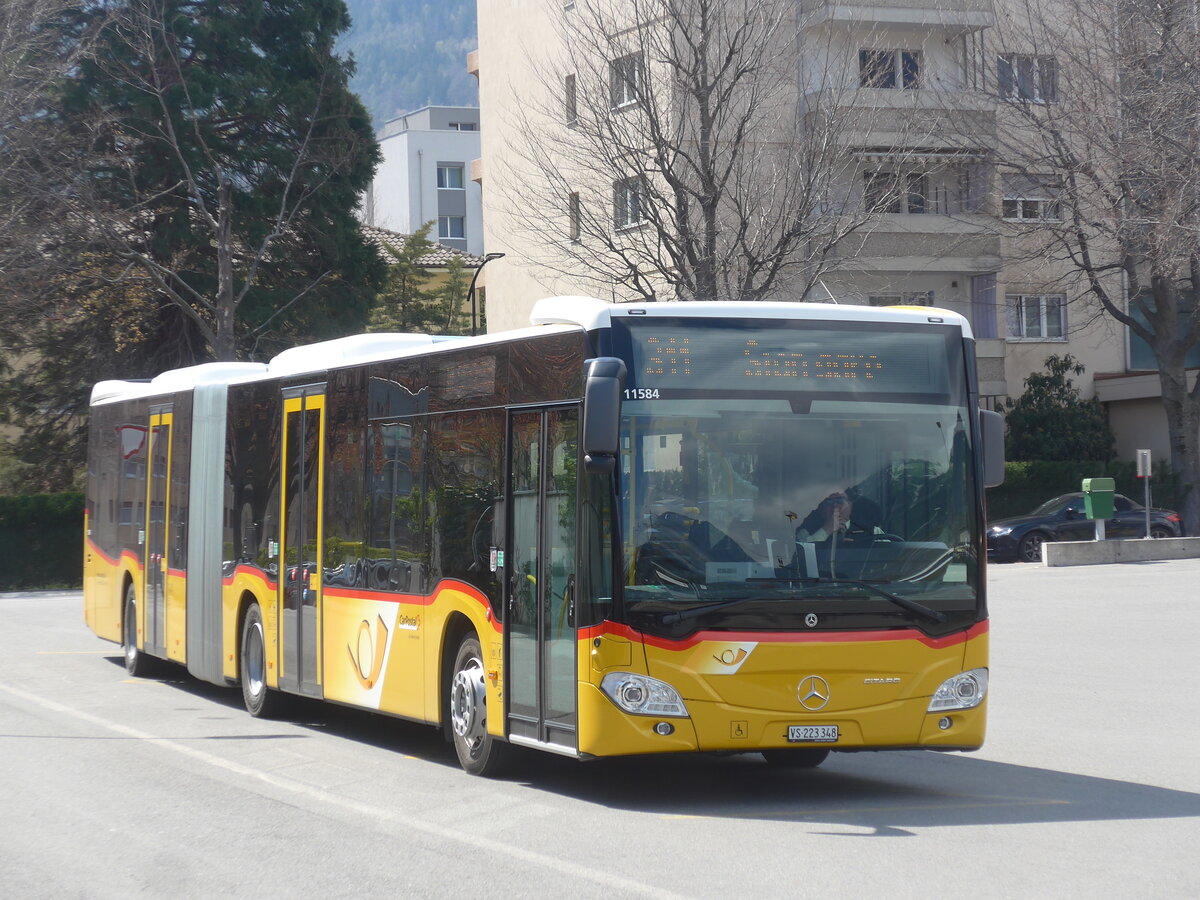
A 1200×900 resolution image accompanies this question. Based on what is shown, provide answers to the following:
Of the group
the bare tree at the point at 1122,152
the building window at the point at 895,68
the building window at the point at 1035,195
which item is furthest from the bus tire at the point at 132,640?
the building window at the point at 1035,195

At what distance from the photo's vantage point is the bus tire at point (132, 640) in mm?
17172

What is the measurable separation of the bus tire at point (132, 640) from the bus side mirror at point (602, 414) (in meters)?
Answer: 10.3

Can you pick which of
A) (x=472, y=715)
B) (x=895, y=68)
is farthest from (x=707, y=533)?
(x=895, y=68)

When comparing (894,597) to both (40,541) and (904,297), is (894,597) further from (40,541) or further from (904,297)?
(904,297)

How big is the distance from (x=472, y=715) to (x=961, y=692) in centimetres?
315

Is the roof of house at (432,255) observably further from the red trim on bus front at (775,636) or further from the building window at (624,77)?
the red trim on bus front at (775,636)

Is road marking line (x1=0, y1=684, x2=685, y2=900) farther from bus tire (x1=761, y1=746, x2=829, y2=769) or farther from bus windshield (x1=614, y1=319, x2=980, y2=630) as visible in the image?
bus tire (x1=761, y1=746, x2=829, y2=769)

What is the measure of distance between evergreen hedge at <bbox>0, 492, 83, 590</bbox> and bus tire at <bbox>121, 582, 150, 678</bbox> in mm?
20069

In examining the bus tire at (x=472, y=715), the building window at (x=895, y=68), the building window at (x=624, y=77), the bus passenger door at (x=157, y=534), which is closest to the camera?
the bus tire at (x=472, y=715)

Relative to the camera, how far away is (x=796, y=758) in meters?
10.8

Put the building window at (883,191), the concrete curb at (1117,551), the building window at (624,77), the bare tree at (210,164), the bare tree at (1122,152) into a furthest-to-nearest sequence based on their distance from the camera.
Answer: the bare tree at (210,164) < the concrete curb at (1117,551) < the bare tree at (1122,152) < the building window at (883,191) < the building window at (624,77)

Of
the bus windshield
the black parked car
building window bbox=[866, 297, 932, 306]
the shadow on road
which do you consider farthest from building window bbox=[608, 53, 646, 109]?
the bus windshield

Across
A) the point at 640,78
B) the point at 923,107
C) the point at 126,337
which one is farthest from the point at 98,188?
the point at 923,107

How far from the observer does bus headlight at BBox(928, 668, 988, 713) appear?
895cm
